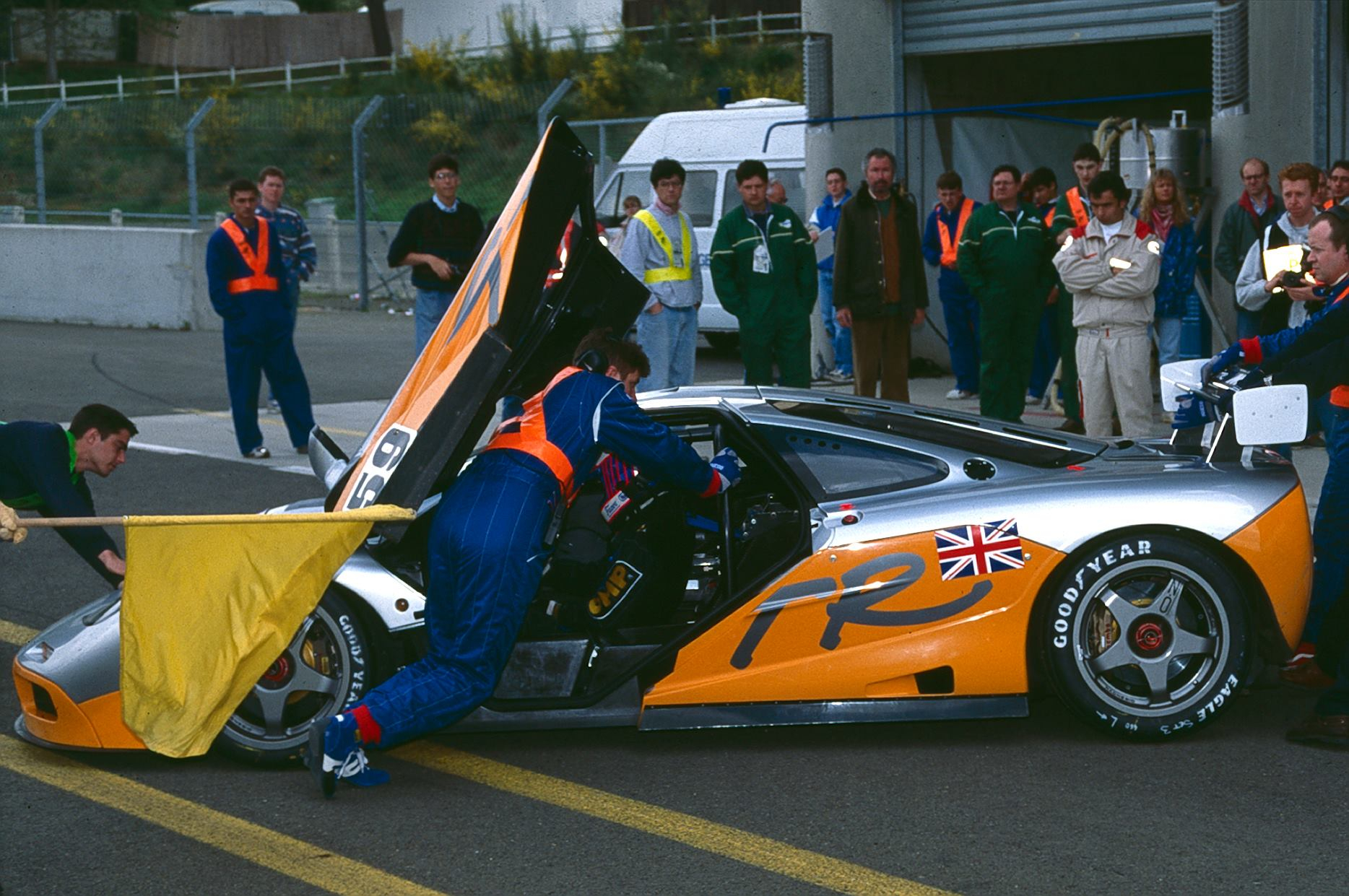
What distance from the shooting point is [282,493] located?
9.70m

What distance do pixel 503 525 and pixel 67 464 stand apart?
5.87 ft

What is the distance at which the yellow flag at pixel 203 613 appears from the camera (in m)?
4.65

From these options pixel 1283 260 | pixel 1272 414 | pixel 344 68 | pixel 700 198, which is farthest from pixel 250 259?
pixel 344 68

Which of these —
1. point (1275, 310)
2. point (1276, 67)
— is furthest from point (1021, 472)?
point (1276, 67)

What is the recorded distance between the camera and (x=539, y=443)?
507 cm

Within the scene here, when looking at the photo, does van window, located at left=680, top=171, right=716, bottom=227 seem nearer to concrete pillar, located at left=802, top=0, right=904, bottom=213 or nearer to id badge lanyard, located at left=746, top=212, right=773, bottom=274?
concrete pillar, located at left=802, top=0, right=904, bottom=213

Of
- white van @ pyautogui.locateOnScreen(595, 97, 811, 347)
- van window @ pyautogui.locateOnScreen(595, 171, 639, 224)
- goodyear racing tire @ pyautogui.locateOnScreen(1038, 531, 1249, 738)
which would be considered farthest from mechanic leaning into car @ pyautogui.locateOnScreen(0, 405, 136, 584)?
van window @ pyautogui.locateOnScreen(595, 171, 639, 224)

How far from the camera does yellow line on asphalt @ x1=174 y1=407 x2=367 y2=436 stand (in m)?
11.9

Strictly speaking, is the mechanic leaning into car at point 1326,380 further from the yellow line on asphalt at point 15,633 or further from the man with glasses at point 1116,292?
the yellow line on asphalt at point 15,633

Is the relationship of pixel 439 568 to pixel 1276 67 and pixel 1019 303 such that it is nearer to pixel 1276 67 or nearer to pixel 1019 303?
pixel 1019 303

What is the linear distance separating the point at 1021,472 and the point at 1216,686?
87cm

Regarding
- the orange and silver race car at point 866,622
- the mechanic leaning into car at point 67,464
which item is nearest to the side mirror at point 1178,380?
the orange and silver race car at point 866,622

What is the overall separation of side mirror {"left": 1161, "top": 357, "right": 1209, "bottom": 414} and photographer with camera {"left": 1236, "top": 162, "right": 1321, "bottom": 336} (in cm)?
223

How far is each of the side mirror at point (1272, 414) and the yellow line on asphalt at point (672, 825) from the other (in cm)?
202
